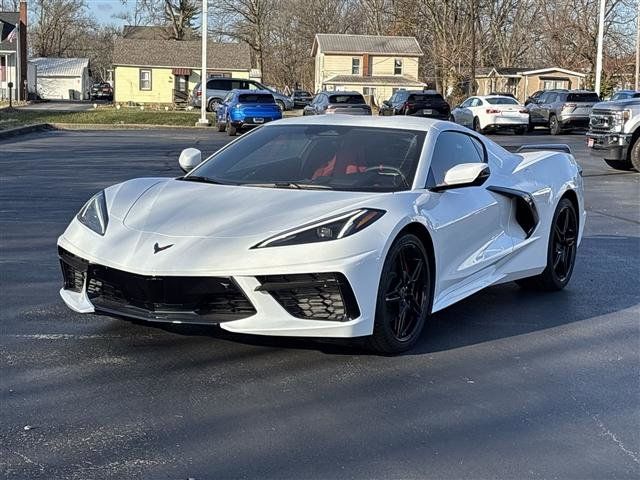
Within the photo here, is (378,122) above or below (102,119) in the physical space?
above

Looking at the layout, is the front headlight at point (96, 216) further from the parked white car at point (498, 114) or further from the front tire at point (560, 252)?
the parked white car at point (498, 114)

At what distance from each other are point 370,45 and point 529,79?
1214 centimetres

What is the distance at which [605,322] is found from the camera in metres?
6.08

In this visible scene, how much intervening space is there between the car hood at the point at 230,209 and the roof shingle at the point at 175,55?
184 ft

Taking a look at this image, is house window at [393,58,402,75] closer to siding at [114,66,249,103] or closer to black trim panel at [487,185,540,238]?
siding at [114,66,249,103]

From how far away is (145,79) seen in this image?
5991 cm

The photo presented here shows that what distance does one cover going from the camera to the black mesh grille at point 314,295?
177 inches

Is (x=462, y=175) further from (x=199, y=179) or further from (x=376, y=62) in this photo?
(x=376, y=62)

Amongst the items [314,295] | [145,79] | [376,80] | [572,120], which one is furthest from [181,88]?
[314,295]

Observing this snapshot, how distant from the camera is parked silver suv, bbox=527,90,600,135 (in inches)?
1272

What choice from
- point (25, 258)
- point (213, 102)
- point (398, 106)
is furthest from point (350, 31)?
point (25, 258)

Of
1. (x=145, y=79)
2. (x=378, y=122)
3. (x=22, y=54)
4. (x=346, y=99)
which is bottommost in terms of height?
(x=378, y=122)

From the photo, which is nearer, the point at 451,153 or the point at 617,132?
the point at 451,153

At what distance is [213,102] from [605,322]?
40.4 m
